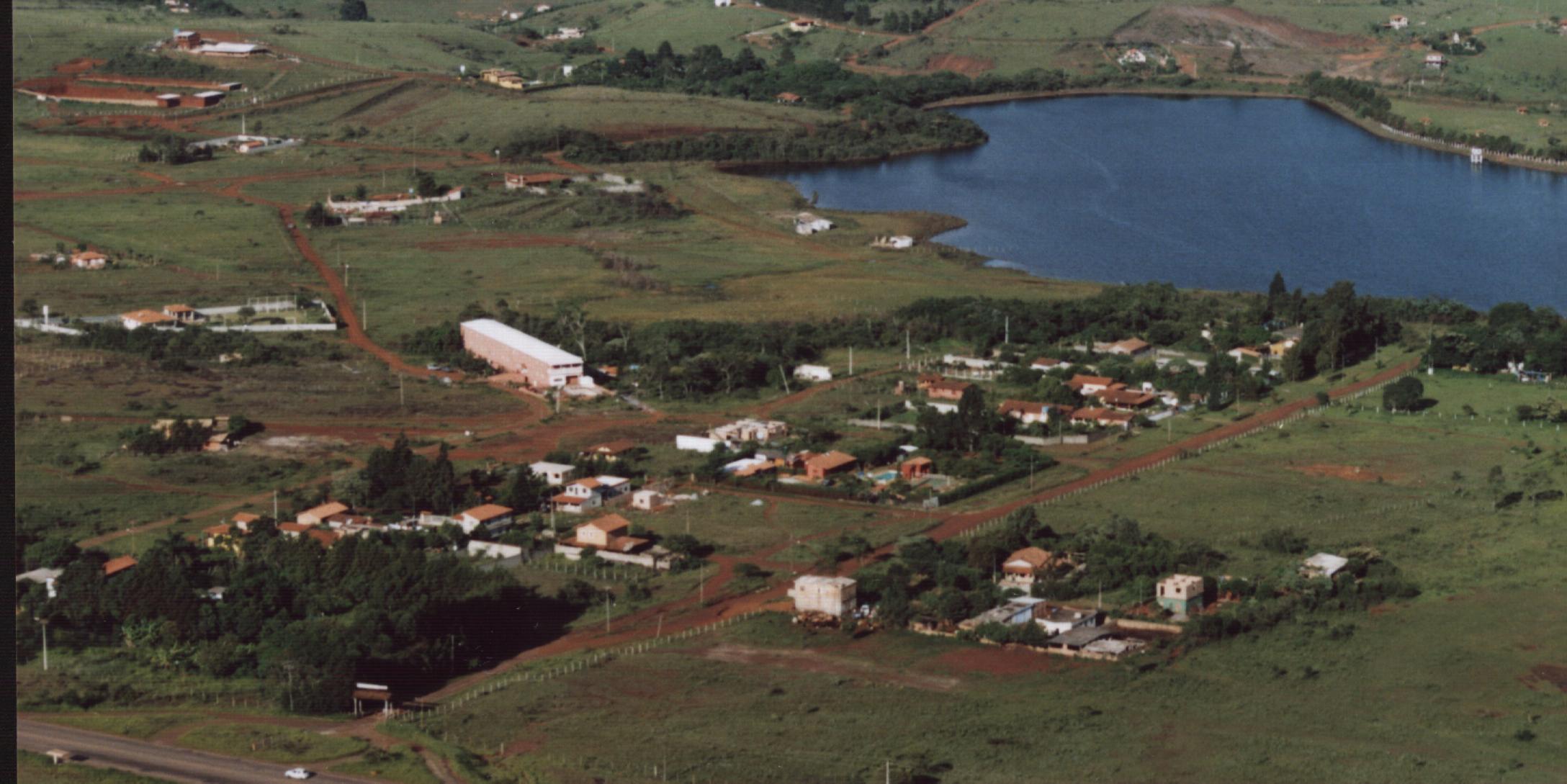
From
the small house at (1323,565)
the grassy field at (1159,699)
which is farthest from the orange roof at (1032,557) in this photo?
the small house at (1323,565)

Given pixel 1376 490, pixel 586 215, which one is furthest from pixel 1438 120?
pixel 1376 490

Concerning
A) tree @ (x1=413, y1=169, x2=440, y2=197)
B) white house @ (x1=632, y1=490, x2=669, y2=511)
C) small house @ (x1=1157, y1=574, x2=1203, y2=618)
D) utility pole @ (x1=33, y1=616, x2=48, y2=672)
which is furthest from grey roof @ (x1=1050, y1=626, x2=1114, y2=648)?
tree @ (x1=413, y1=169, x2=440, y2=197)

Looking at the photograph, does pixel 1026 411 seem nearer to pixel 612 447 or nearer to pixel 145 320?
pixel 612 447

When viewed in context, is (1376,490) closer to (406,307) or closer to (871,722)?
(871,722)

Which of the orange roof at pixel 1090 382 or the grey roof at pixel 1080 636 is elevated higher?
the orange roof at pixel 1090 382

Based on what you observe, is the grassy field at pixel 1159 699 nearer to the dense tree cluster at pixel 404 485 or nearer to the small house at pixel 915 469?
the small house at pixel 915 469

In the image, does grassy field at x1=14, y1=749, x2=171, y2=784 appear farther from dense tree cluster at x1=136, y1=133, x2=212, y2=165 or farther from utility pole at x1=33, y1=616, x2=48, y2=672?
dense tree cluster at x1=136, y1=133, x2=212, y2=165
